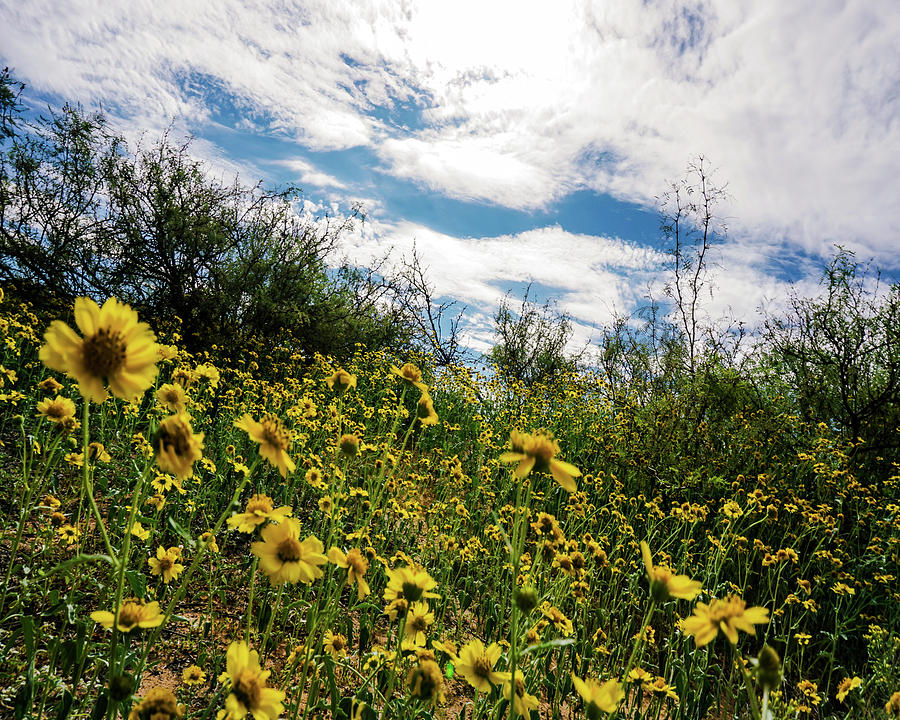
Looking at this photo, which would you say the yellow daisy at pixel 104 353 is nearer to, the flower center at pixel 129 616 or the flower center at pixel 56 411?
the flower center at pixel 129 616

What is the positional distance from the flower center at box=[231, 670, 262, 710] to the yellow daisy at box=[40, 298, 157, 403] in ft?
1.84

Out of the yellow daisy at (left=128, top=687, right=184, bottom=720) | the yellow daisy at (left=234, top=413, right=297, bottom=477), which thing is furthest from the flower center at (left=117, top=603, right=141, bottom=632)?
the yellow daisy at (left=234, top=413, right=297, bottom=477)

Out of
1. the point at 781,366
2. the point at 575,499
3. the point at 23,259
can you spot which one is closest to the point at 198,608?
the point at 575,499

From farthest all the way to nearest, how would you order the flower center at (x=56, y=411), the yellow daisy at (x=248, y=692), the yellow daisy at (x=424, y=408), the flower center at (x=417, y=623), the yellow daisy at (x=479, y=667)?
the flower center at (x=56, y=411) → the yellow daisy at (x=424, y=408) → the flower center at (x=417, y=623) → the yellow daisy at (x=479, y=667) → the yellow daisy at (x=248, y=692)

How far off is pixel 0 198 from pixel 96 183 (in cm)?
113

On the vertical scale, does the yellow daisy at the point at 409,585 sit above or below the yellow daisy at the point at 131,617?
above

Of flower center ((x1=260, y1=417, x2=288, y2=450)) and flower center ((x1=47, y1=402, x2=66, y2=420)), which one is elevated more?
flower center ((x1=260, y1=417, x2=288, y2=450))

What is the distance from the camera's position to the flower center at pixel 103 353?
0.85 metres

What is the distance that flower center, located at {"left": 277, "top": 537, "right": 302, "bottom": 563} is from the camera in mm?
1158

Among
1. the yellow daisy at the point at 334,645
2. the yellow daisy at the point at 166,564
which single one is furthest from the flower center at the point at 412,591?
the yellow daisy at the point at 166,564

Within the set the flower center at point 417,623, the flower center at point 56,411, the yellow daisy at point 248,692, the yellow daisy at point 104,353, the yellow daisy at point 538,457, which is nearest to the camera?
the yellow daisy at point 104,353

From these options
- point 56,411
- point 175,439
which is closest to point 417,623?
point 175,439

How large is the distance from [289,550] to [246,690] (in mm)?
283

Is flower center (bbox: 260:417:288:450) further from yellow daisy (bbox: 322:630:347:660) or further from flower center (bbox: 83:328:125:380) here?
yellow daisy (bbox: 322:630:347:660)
